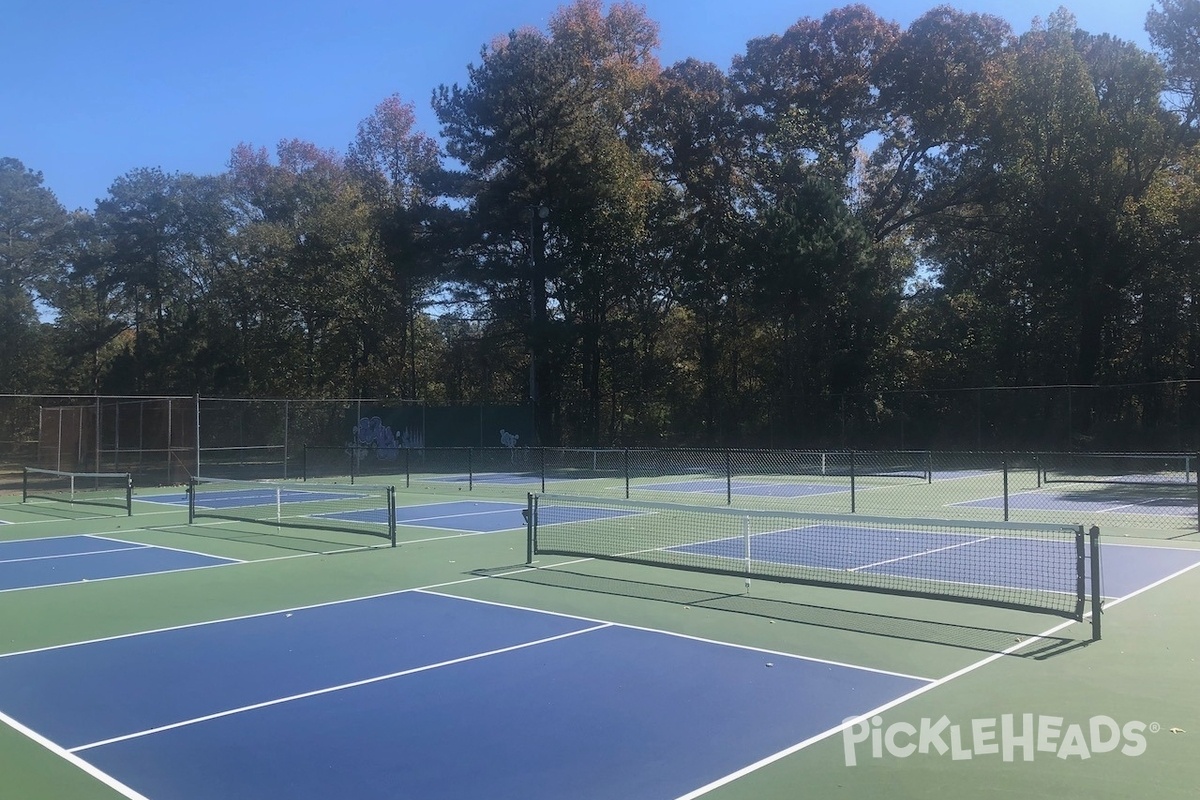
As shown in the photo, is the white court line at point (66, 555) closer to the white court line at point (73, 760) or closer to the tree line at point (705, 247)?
the white court line at point (73, 760)

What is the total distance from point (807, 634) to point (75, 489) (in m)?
26.7

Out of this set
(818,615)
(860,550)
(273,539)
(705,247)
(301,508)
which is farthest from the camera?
(705,247)

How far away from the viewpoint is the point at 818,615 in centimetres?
924

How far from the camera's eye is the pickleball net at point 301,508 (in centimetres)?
1588

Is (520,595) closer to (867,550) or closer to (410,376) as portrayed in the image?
(867,550)

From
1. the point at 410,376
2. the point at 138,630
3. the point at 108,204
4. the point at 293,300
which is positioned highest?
the point at 108,204

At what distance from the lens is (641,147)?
4797 cm

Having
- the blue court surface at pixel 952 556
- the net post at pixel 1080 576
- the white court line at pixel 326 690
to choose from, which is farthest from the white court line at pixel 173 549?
the net post at pixel 1080 576

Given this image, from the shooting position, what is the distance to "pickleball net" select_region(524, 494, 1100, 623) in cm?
934

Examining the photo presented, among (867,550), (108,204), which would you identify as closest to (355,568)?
(867,550)

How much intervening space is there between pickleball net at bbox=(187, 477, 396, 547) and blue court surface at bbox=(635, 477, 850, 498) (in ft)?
25.1

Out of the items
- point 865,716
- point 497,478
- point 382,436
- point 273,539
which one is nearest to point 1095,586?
point 865,716

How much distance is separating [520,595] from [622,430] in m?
35.3

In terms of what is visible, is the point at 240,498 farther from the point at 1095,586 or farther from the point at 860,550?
the point at 1095,586
